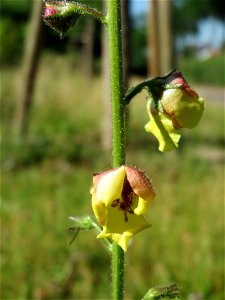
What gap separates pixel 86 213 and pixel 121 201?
4281mm

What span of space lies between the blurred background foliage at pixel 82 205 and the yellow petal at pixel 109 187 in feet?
2.83

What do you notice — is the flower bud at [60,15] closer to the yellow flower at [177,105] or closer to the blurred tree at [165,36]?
the yellow flower at [177,105]

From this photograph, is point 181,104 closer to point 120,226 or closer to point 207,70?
point 120,226

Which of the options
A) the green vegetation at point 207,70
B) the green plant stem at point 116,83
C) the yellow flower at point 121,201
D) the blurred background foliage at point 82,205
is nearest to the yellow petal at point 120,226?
the yellow flower at point 121,201

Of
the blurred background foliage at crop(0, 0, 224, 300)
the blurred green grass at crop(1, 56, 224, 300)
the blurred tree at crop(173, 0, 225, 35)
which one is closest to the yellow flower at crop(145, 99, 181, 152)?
the blurred background foliage at crop(0, 0, 224, 300)

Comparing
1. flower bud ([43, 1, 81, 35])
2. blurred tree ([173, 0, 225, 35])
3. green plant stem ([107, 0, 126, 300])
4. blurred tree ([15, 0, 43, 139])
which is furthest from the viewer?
blurred tree ([173, 0, 225, 35])

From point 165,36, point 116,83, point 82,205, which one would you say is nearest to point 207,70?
point 165,36

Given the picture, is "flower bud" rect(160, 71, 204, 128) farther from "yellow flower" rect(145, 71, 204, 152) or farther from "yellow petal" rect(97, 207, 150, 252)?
"yellow petal" rect(97, 207, 150, 252)

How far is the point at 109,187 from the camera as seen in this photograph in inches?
65.3

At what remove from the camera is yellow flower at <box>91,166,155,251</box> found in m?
1.67

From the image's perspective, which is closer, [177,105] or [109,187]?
[109,187]

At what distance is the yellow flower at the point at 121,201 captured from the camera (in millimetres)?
1666

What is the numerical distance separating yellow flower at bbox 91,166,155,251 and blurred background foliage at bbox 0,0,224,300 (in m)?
0.85

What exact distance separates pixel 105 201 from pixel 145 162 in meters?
7.10
